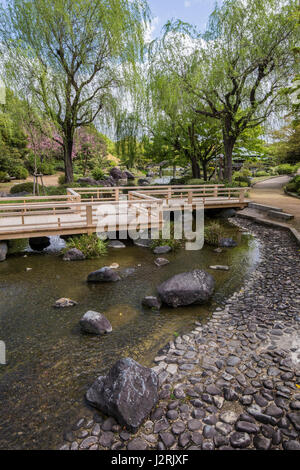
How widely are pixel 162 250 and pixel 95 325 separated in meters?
4.87

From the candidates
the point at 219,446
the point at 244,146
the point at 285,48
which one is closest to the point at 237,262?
the point at 219,446

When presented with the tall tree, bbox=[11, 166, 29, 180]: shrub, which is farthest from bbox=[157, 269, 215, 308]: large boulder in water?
bbox=[11, 166, 29, 180]: shrub

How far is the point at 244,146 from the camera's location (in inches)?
839

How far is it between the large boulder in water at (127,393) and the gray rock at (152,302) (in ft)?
7.03

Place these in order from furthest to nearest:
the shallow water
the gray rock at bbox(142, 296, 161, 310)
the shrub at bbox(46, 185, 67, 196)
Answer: the shrub at bbox(46, 185, 67, 196) < the gray rock at bbox(142, 296, 161, 310) < the shallow water

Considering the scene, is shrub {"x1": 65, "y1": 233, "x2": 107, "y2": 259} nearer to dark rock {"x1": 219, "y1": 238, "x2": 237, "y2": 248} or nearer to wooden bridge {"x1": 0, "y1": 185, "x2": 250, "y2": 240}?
wooden bridge {"x1": 0, "y1": 185, "x2": 250, "y2": 240}

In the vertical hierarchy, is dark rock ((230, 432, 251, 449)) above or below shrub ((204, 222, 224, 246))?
below

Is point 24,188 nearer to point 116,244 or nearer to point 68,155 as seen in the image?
point 68,155

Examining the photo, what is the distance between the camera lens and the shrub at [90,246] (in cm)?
882

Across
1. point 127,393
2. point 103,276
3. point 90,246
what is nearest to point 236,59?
point 90,246

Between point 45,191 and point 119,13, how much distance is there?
9.87 m

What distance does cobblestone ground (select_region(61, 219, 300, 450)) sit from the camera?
282 cm

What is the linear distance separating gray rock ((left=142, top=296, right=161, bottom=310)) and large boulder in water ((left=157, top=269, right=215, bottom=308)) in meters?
0.15

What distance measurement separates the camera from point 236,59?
1512 centimetres
